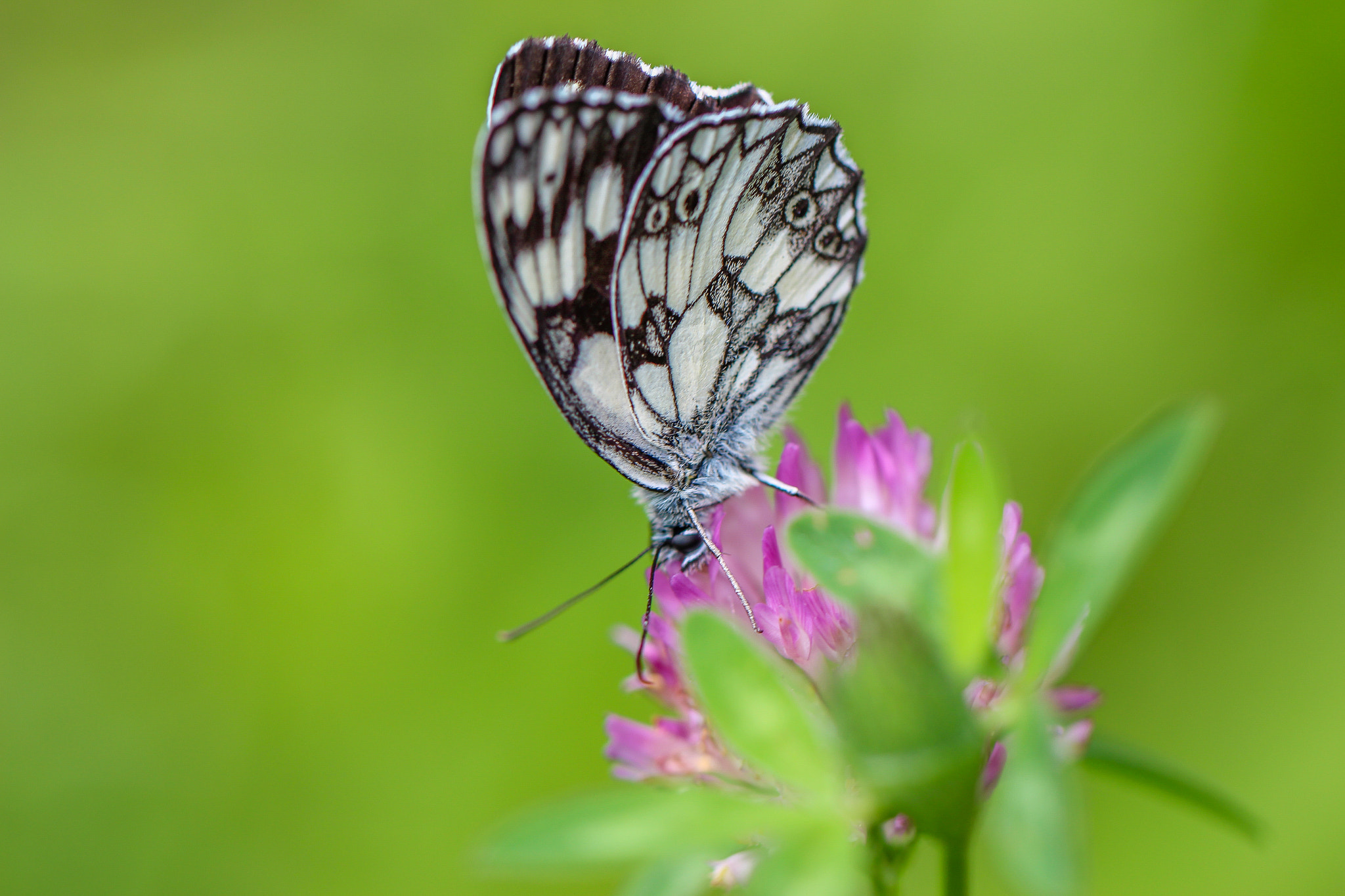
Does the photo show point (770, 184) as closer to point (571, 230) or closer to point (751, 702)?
point (571, 230)

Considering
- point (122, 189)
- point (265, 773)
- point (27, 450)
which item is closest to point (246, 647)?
point (265, 773)

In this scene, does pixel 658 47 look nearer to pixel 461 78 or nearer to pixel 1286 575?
pixel 461 78

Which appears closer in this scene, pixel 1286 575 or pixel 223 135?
pixel 1286 575

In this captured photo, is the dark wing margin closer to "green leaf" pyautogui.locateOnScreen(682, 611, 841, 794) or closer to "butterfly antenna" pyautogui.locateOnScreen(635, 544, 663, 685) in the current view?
"butterfly antenna" pyautogui.locateOnScreen(635, 544, 663, 685)

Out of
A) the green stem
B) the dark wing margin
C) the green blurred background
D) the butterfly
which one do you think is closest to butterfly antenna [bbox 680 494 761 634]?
the butterfly

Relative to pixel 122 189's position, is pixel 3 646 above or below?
below

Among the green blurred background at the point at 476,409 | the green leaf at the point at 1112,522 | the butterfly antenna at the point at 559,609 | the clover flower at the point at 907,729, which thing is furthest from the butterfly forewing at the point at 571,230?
the green blurred background at the point at 476,409
